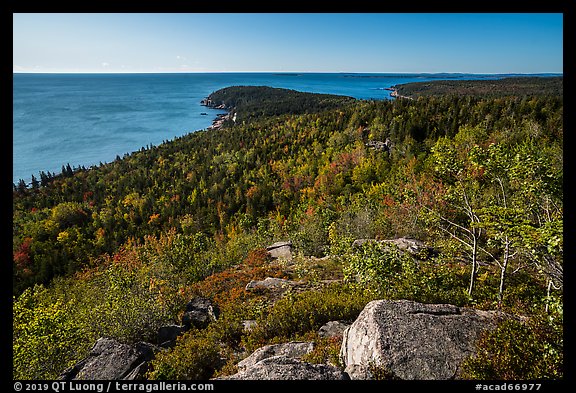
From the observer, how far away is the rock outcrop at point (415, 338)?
6.80m

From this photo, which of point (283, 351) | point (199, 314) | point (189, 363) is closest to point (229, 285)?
point (199, 314)

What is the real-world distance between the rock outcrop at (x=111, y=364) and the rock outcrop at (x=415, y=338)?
24.0 ft

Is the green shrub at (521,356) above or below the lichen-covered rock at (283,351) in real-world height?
above

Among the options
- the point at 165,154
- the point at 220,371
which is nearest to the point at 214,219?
the point at 165,154

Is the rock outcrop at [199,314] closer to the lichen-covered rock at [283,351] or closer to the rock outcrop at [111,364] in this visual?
the rock outcrop at [111,364]

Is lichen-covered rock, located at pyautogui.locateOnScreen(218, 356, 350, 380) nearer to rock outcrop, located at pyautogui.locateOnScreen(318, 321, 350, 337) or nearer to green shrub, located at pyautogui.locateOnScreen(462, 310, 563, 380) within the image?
green shrub, located at pyautogui.locateOnScreen(462, 310, 563, 380)

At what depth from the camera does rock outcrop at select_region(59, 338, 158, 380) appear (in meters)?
9.79

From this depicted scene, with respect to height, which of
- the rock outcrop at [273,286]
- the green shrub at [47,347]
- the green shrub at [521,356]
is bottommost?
the rock outcrop at [273,286]

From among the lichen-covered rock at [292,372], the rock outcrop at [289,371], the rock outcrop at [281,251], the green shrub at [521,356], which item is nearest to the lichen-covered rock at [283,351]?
the rock outcrop at [289,371]

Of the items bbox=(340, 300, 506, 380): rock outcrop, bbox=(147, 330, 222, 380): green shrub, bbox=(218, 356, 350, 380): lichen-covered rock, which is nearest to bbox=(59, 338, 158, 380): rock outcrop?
bbox=(147, 330, 222, 380): green shrub

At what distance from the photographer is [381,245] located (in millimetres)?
11359

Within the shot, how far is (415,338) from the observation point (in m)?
7.43

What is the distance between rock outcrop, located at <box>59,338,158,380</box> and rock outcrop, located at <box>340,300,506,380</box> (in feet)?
24.0
